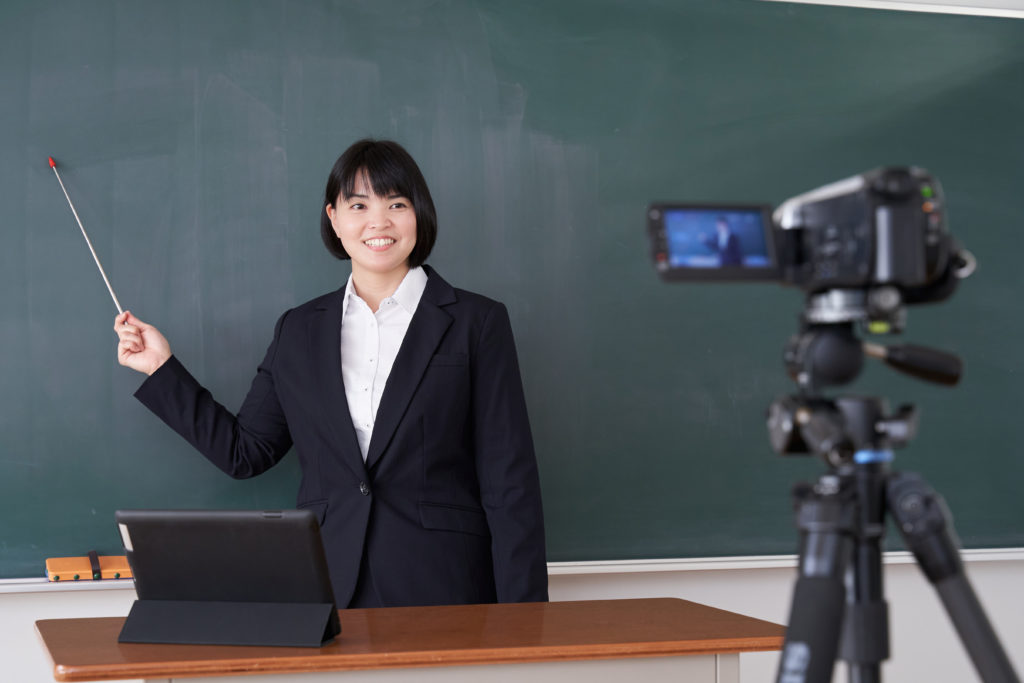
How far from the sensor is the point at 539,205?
2766 millimetres

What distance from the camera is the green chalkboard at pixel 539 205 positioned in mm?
2494

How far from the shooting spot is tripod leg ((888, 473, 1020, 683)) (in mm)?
962

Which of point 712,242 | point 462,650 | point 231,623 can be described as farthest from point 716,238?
point 231,623

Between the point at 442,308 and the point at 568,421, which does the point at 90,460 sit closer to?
the point at 442,308

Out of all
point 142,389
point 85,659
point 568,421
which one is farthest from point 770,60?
point 85,659

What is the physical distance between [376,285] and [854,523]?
158 centimetres

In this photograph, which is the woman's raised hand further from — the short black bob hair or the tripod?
the tripod

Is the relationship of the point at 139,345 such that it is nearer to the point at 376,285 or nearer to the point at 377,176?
the point at 376,285

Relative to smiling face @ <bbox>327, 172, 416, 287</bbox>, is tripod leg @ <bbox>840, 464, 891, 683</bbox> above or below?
below

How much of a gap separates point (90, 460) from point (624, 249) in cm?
159

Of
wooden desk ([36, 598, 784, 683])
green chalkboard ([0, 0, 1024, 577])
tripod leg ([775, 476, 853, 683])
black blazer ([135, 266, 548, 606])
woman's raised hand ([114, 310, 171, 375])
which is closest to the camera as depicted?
tripod leg ([775, 476, 853, 683])

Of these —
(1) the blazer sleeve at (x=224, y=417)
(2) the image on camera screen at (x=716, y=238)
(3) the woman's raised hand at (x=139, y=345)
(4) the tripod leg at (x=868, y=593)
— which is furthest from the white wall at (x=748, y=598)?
(2) the image on camera screen at (x=716, y=238)

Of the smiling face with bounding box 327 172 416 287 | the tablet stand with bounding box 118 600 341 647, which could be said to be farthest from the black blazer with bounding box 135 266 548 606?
the tablet stand with bounding box 118 600 341 647

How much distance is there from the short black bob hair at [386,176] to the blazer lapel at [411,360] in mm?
168
